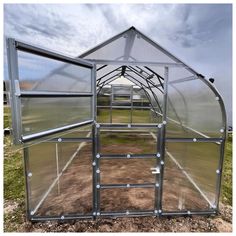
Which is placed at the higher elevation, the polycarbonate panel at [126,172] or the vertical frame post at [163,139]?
the vertical frame post at [163,139]

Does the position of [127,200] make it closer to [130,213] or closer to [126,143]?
[130,213]

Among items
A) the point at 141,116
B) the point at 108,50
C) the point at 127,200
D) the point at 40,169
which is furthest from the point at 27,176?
the point at 141,116

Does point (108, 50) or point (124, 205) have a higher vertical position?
point (108, 50)

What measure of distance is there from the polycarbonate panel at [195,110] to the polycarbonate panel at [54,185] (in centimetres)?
157

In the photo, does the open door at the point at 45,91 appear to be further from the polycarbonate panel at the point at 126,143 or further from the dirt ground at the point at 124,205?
the polycarbonate panel at the point at 126,143

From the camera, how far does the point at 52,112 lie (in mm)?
1845

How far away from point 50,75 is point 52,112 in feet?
1.27

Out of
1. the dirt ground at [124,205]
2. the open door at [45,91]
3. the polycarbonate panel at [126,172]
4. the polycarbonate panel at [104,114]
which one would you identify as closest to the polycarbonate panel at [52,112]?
the open door at [45,91]

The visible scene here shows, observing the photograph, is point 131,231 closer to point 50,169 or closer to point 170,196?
point 170,196

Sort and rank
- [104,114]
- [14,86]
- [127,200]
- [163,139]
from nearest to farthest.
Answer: [14,86] → [163,139] → [127,200] → [104,114]

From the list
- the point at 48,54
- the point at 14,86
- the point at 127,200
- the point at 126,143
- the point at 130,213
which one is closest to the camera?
the point at 14,86

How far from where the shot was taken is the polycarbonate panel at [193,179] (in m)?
2.70

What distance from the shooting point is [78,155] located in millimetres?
3469

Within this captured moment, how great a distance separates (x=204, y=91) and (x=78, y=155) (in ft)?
8.32
